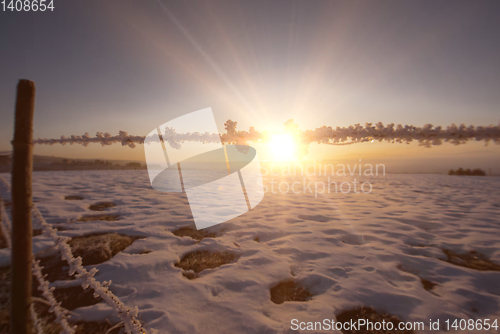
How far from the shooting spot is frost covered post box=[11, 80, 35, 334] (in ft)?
3.33

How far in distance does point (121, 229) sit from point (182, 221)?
3.36 feet

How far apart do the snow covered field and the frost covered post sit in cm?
55

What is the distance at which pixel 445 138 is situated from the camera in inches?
71.9

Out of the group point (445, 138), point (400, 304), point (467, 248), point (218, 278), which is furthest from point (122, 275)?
point (467, 248)

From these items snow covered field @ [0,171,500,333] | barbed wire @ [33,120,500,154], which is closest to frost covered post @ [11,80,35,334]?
snow covered field @ [0,171,500,333]

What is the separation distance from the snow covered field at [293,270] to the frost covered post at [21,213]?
21.5 inches

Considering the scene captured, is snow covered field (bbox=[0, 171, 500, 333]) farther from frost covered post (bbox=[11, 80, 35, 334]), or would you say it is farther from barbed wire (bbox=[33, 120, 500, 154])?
barbed wire (bbox=[33, 120, 500, 154])

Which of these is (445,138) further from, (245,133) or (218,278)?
(218,278)

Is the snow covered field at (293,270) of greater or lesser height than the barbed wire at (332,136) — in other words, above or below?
below

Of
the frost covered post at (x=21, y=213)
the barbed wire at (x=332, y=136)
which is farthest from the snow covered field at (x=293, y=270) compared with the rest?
the barbed wire at (x=332, y=136)

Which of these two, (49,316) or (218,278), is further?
(218,278)

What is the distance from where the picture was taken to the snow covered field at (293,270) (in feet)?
4.99

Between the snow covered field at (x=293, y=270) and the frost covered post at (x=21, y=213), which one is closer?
the frost covered post at (x=21, y=213)

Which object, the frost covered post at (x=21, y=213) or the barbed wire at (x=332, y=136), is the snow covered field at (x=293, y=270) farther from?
the barbed wire at (x=332, y=136)
